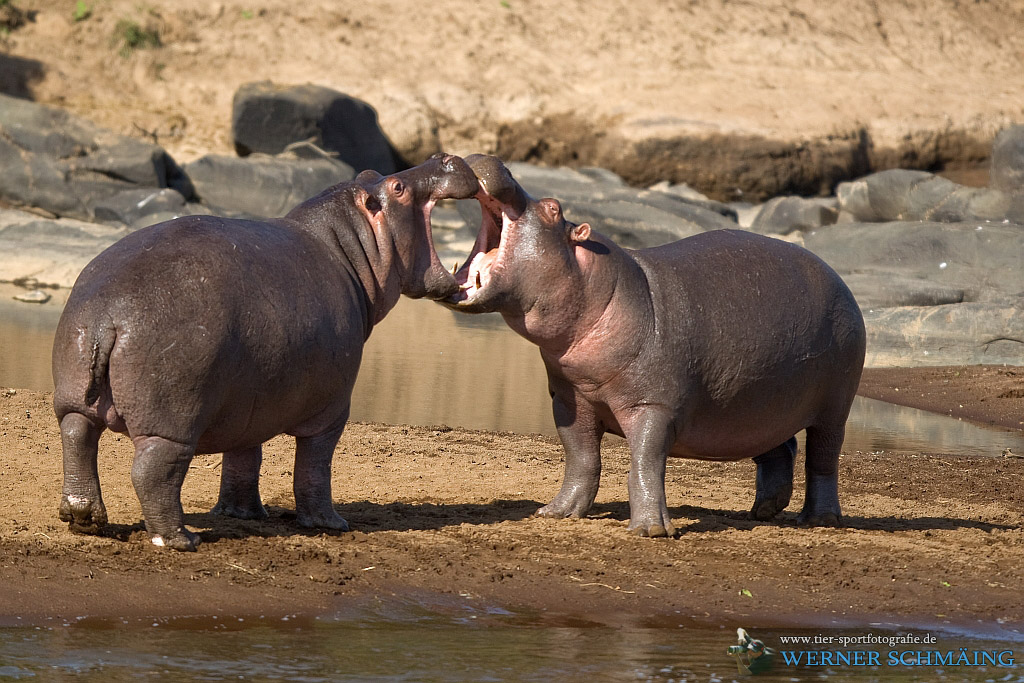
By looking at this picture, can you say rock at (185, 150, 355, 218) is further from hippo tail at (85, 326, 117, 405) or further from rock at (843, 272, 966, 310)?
hippo tail at (85, 326, 117, 405)

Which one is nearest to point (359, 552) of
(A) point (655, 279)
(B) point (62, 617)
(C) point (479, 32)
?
(B) point (62, 617)

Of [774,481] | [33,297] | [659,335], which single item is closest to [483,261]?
[659,335]

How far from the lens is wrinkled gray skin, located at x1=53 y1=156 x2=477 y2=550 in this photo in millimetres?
5312

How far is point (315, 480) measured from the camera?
6156mm

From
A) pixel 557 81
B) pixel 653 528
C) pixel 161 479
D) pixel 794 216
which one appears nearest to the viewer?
pixel 161 479

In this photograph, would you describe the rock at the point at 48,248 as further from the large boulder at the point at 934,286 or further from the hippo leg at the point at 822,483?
the hippo leg at the point at 822,483

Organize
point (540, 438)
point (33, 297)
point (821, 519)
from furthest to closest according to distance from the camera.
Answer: point (33, 297), point (540, 438), point (821, 519)

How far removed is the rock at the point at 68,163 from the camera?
2150 cm

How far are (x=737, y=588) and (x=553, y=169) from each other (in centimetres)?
2204

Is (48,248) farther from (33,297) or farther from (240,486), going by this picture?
(240,486)

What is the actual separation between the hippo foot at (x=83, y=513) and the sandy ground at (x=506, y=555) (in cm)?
6

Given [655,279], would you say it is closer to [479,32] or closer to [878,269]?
[878,269]

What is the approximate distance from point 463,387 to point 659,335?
235 inches

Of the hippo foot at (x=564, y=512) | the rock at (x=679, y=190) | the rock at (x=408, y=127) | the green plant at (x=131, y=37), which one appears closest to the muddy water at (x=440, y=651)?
the hippo foot at (x=564, y=512)
